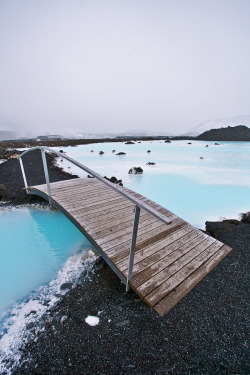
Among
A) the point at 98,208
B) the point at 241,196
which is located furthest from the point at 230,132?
the point at 98,208

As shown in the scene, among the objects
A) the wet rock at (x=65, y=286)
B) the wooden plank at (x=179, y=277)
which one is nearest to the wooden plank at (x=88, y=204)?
the wet rock at (x=65, y=286)

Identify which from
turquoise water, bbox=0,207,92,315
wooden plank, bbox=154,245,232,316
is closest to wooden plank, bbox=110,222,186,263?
wooden plank, bbox=154,245,232,316

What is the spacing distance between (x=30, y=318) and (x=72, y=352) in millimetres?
966

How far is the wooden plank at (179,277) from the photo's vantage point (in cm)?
255

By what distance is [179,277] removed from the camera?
290 centimetres

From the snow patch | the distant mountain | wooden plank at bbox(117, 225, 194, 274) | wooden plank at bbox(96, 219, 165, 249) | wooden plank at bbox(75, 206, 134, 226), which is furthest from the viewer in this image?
the distant mountain

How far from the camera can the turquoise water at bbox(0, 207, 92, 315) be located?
3.55m

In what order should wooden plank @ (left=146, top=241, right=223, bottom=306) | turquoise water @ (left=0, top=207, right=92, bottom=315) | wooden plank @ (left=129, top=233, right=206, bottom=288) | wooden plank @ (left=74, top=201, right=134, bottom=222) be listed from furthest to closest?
wooden plank @ (left=74, top=201, right=134, bottom=222)
turquoise water @ (left=0, top=207, right=92, bottom=315)
wooden plank @ (left=129, top=233, right=206, bottom=288)
wooden plank @ (left=146, top=241, right=223, bottom=306)

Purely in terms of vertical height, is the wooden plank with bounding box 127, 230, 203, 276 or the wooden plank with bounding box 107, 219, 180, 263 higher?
the wooden plank with bounding box 107, 219, 180, 263

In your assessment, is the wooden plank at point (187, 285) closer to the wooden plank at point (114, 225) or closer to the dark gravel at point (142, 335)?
the dark gravel at point (142, 335)

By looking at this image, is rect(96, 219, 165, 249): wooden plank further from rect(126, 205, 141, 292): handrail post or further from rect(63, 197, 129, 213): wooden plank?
rect(63, 197, 129, 213): wooden plank

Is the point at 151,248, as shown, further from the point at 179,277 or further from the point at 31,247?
the point at 31,247

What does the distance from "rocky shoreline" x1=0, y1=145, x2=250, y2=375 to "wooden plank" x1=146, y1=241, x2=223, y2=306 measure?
0.23 metres

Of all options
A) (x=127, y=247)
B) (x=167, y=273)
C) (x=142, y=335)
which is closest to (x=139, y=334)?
(x=142, y=335)
